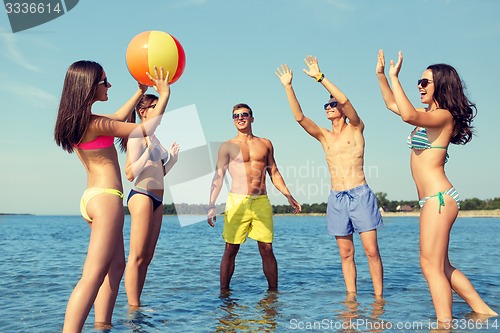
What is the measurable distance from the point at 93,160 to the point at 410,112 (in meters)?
3.11

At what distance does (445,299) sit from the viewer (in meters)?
4.82

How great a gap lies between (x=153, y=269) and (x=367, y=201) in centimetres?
620

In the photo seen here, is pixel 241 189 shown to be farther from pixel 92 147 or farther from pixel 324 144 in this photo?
pixel 92 147

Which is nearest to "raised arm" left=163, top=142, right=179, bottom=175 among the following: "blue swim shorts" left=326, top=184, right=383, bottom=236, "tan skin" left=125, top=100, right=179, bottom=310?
"tan skin" left=125, top=100, right=179, bottom=310

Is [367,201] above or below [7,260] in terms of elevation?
above

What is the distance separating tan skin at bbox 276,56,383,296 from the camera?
6527 mm

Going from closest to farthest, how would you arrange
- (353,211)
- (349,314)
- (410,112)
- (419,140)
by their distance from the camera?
(410,112), (419,140), (349,314), (353,211)

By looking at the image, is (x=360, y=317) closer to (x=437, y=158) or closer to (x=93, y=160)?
(x=437, y=158)

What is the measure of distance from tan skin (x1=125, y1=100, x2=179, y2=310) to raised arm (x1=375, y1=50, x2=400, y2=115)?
273cm

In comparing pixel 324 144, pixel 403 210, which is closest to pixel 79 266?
pixel 324 144

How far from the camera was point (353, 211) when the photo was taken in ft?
21.4

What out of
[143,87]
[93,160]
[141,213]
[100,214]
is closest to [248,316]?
[141,213]

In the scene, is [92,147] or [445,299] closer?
[92,147]

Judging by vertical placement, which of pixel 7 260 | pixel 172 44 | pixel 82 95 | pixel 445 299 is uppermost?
pixel 172 44
